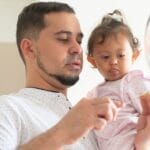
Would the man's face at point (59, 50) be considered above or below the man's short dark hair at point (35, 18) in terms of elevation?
below

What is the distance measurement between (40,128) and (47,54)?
0.27m

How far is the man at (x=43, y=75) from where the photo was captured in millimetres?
978

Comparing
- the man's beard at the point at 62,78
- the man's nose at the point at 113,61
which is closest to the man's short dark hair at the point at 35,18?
the man's beard at the point at 62,78

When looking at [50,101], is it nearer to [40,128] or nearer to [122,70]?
[40,128]

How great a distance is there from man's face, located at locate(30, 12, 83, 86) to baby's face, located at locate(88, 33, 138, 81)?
0.29 ft

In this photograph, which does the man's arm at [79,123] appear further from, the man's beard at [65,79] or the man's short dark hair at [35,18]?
the man's short dark hair at [35,18]

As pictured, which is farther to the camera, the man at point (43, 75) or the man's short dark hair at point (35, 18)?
the man's short dark hair at point (35, 18)

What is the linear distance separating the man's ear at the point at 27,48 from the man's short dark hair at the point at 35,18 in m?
0.02

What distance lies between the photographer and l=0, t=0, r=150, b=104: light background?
66.6 inches

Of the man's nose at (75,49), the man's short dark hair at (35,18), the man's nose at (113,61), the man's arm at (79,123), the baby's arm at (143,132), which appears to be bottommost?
the baby's arm at (143,132)

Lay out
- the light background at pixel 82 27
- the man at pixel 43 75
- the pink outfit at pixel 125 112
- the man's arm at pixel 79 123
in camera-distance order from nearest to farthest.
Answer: the man's arm at pixel 79 123 → the man at pixel 43 75 → the pink outfit at pixel 125 112 → the light background at pixel 82 27

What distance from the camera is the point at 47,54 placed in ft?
3.81


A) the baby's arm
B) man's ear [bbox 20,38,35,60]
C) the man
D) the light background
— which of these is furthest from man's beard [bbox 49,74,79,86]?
the light background

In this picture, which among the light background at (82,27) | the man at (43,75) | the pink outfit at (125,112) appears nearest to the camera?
the man at (43,75)
